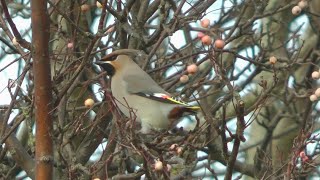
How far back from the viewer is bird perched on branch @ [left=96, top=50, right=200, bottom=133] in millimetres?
5277

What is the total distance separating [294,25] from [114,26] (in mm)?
4584

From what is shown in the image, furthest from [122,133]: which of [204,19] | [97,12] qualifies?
[97,12]

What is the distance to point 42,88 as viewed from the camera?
153 inches

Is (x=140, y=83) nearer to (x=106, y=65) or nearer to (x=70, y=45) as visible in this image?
(x=106, y=65)

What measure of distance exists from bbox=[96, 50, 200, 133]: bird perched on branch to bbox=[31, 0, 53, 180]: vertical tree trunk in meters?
1.27

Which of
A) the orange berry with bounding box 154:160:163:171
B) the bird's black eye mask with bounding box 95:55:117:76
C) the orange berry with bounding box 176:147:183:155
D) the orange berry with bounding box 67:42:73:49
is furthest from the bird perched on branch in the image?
the orange berry with bounding box 154:160:163:171

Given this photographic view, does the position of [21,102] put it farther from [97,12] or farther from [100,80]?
[97,12]

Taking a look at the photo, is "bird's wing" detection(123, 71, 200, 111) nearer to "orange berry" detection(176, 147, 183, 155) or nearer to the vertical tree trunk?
"orange berry" detection(176, 147, 183, 155)

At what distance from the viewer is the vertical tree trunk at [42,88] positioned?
12.5 feet

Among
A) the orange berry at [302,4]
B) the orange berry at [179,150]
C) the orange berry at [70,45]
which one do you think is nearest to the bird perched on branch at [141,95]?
the orange berry at [70,45]

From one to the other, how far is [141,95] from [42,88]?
1.79 m

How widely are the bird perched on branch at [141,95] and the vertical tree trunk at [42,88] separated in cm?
127

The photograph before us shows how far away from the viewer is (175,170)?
13.3 ft

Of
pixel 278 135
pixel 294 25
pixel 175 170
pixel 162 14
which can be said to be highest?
pixel 294 25
